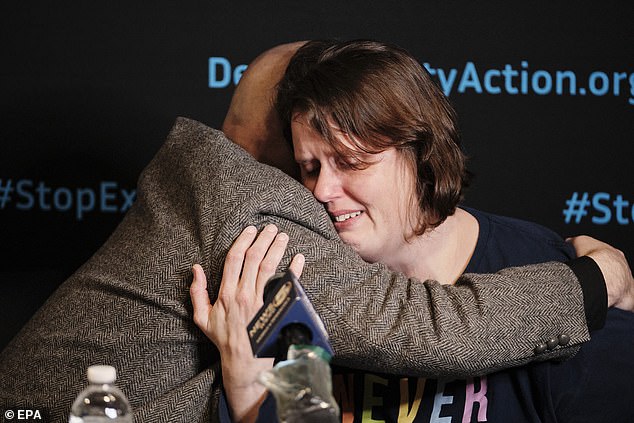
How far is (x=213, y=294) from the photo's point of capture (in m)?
1.50

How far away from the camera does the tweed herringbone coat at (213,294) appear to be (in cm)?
146

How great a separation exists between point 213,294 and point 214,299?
1 centimetres

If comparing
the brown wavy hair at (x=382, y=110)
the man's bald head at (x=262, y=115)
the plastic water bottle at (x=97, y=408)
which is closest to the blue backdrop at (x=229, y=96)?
the man's bald head at (x=262, y=115)

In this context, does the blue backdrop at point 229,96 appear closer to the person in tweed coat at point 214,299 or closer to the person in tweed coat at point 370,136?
the person in tweed coat at point 370,136

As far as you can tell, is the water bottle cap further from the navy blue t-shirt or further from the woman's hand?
the navy blue t-shirt

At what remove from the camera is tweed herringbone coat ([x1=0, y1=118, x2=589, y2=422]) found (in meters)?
1.46

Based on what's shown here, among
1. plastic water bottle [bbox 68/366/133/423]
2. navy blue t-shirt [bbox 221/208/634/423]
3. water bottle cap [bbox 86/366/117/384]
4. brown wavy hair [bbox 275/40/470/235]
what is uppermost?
brown wavy hair [bbox 275/40/470/235]

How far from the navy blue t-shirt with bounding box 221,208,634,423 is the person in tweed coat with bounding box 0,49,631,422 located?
0.42 ft

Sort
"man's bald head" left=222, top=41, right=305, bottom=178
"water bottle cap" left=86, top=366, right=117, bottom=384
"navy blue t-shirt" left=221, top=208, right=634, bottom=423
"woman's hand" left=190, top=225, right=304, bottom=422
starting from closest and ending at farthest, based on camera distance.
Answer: "water bottle cap" left=86, top=366, right=117, bottom=384, "woman's hand" left=190, top=225, right=304, bottom=422, "navy blue t-shirt" left=221, top=208, right=634, bottom=423, "man's bald head" left=222, top=41, right=305, bottom=178

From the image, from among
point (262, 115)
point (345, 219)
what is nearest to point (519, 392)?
point (345, 219)

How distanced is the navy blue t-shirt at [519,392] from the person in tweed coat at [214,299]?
0.13 meters

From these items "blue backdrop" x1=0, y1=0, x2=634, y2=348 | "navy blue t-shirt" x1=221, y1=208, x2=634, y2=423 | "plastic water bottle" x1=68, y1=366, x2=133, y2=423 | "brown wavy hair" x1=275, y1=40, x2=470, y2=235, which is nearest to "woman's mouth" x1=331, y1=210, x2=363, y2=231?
"brown wavy hair" x1=275, y1=40, x2=470, y2=235

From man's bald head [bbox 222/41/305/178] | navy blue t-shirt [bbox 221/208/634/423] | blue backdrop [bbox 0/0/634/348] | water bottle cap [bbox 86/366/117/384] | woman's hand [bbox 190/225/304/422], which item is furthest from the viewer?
blue backdrop [bbox 0/0/634/348]

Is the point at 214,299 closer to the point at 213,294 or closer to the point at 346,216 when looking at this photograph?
the point at 213,294
